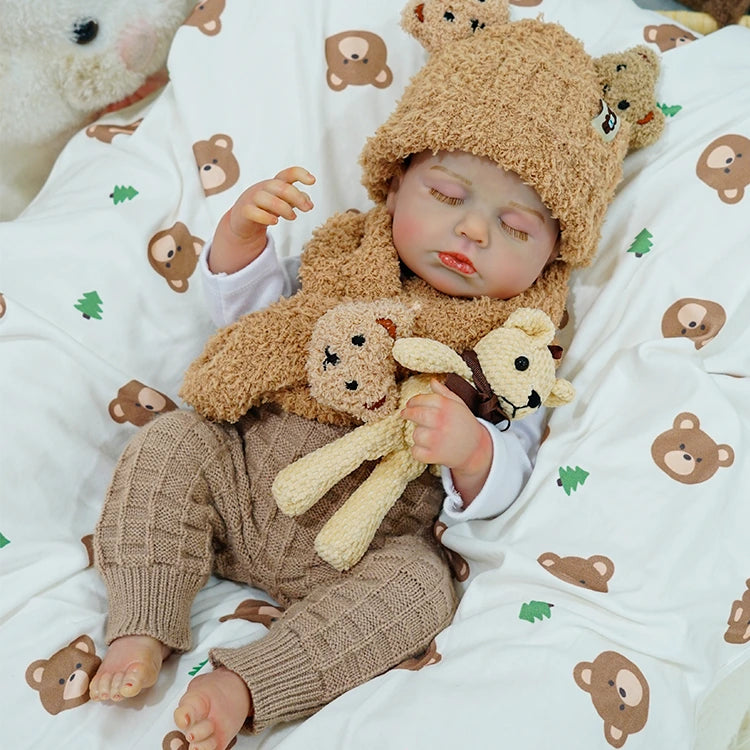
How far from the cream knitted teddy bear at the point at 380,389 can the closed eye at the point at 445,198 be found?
138mm

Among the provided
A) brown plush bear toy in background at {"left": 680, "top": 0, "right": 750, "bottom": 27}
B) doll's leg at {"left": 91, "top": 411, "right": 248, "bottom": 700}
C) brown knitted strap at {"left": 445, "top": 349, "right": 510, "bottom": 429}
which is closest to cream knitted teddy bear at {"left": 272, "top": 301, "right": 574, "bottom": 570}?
brown knitted strap at {"left": 445, "top": 349, "right": 510, "bottom": 429}

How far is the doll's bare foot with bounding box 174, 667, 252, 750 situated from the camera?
0.80m

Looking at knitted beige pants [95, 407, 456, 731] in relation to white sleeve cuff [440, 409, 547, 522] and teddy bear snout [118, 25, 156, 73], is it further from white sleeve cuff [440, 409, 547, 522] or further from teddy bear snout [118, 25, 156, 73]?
teddy bear snout [118, 25, 156, 73]

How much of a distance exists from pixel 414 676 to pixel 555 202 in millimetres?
549

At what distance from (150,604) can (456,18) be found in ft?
2.62

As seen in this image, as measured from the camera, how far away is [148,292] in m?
1.16

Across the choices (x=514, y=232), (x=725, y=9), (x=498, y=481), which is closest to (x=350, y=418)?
(x=498, y=481)

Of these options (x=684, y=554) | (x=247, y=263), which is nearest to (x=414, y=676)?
(x=684, y=554)

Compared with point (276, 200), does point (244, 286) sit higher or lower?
lower

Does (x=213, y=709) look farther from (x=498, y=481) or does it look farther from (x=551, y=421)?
(x=551, y=421)

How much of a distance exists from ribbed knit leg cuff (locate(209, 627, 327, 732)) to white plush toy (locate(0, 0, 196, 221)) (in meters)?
0.88

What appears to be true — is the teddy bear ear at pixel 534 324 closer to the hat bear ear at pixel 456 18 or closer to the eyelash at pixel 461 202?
the eyelash at pixel 461 202

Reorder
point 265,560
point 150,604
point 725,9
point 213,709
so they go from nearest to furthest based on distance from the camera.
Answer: point 213,709, point 150,604, point 265,560, point 725,9

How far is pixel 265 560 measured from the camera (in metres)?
1.02
